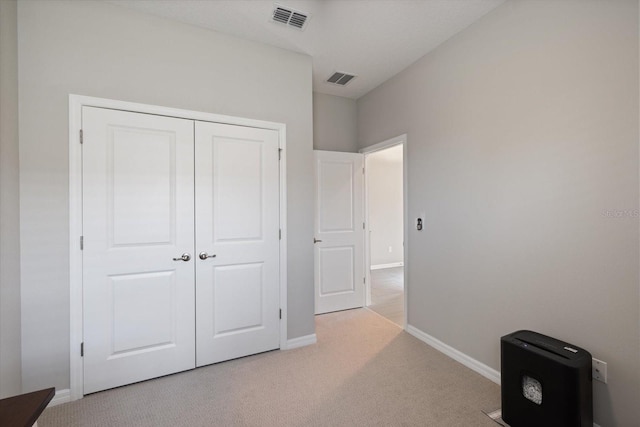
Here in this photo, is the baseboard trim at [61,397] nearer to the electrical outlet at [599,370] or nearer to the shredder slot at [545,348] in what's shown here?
the shredder slot at [545,348]

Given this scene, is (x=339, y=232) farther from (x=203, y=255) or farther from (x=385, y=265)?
(x=385, y=265)

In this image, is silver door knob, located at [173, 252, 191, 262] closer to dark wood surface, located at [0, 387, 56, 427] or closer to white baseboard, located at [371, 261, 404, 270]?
dark wood surface, located at [0, 387, 56, 427]

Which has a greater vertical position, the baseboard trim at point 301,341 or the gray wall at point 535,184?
the gray wall at point 535,184

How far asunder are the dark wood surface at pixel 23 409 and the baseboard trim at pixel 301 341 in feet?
6.54

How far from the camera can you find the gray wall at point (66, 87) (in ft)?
6.39

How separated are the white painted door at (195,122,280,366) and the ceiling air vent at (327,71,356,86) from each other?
3.90 feet

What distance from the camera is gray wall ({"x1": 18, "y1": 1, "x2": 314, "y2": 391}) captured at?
1.95m

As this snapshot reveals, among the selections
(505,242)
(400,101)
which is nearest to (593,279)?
(505,242)

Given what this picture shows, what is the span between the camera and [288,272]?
2807 millimetres

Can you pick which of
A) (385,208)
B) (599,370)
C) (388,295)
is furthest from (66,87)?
(385,208)

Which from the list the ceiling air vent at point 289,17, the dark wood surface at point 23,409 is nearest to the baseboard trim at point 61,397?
the dark wood surface at point 23,409

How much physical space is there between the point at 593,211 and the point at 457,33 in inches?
70.2

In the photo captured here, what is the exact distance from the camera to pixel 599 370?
5.53 feet

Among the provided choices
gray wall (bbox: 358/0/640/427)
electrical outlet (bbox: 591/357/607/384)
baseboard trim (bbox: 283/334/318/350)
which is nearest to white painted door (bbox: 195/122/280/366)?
baseboard trim (bbox: 283/334/318/350)
